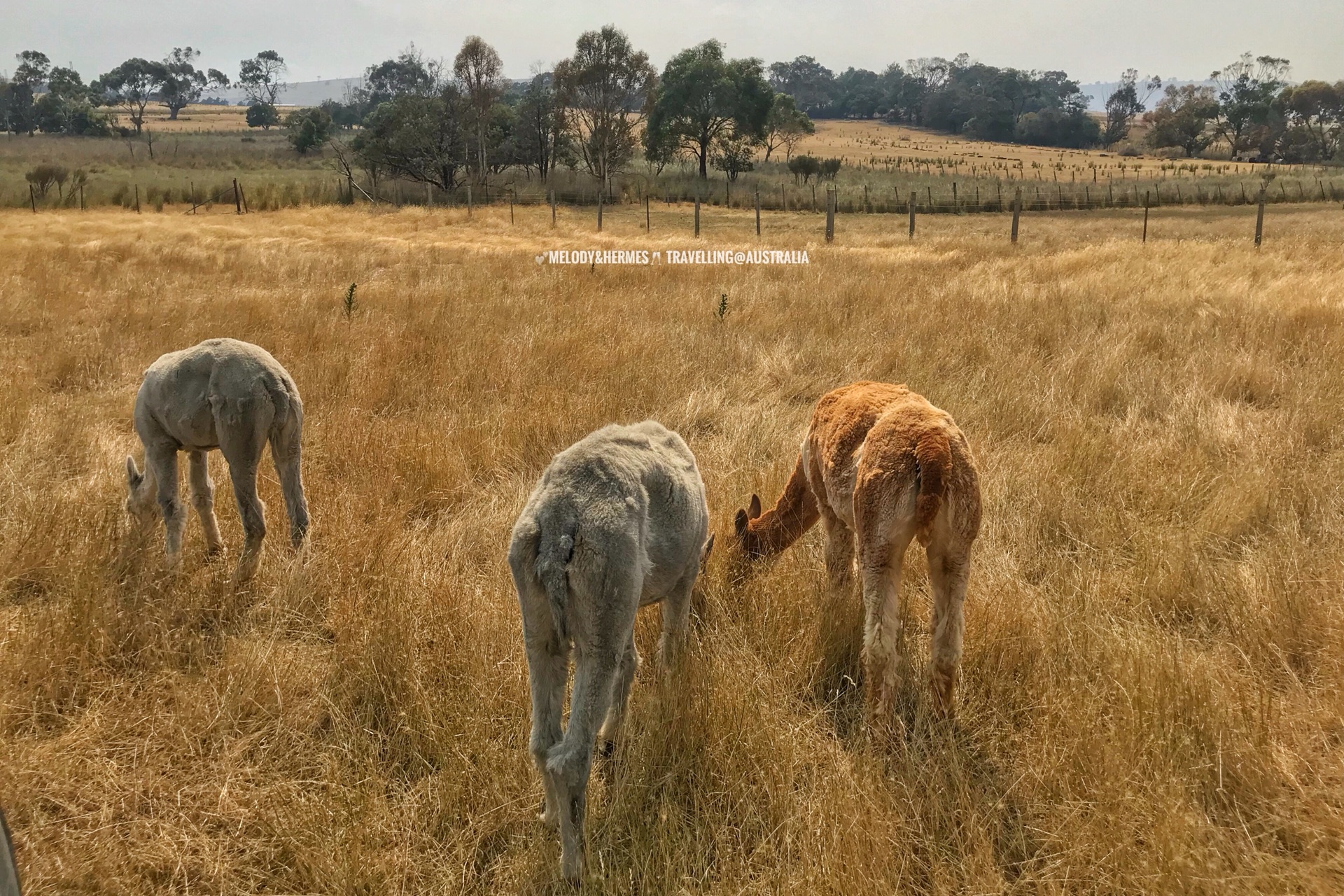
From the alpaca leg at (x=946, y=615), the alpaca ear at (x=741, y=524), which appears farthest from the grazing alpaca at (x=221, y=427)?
the alpaca leg at (x=946, y=615)

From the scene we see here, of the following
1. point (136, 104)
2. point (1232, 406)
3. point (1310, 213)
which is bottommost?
point (1232, 406)

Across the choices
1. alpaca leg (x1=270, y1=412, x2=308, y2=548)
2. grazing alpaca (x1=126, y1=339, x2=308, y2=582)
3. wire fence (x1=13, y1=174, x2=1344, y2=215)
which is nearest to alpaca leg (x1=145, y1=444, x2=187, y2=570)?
grazing alpaca (x1=126, y1=339, x2=308, y2=582)

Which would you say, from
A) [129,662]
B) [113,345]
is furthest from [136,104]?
[129,662]

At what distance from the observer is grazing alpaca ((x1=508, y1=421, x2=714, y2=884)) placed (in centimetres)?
242

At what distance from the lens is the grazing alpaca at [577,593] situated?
7.93 ft

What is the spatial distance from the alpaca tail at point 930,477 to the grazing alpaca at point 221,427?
3.55m

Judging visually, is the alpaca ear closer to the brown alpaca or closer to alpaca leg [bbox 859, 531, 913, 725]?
the brown alpaca

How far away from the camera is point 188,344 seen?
9570mm

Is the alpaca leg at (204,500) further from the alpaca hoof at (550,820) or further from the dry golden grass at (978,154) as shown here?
the dry golden grass at (978,154)

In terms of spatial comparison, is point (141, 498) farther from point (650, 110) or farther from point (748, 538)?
point (650, 110)

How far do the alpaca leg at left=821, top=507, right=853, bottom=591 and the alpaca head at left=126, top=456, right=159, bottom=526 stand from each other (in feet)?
13.6

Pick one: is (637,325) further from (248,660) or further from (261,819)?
(261,819)

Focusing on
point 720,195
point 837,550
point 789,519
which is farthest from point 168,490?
point 720,195

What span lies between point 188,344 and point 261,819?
875cm
